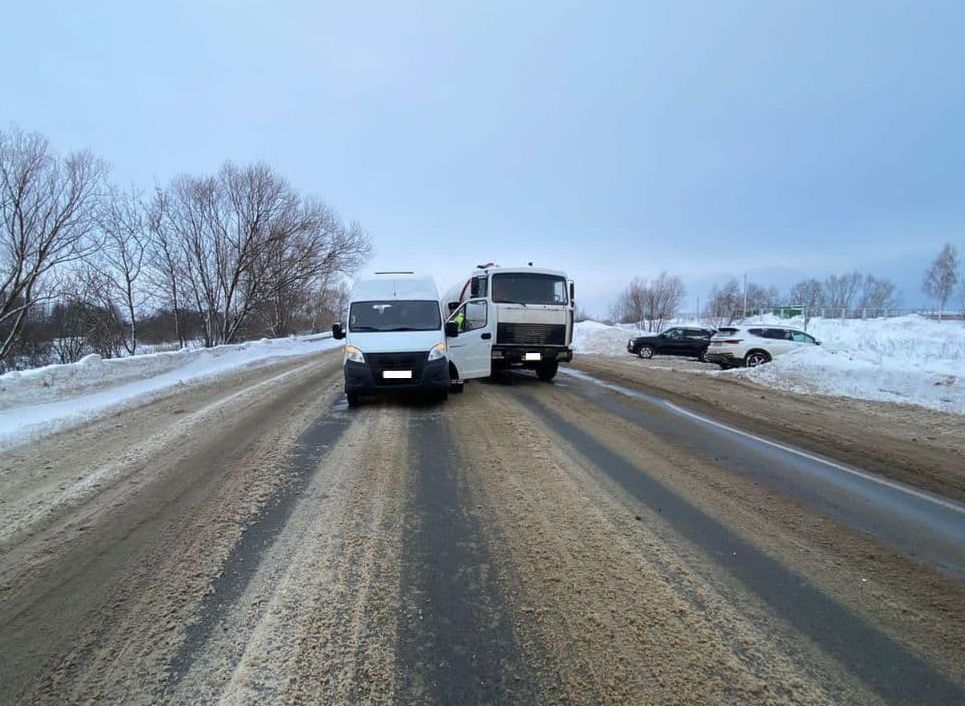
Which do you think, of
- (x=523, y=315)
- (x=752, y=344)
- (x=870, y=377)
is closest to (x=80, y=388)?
(x=523, y=315)

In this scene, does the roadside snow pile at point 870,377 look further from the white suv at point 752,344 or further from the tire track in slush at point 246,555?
the tire track in slush at point 246,555

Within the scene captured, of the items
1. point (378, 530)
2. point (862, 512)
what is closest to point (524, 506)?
point (378, 530)

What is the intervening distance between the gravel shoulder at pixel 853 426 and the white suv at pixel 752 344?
22.0 feet

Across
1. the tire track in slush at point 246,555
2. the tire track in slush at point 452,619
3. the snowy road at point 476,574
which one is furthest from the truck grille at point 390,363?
the tire track in slush at point 452,619

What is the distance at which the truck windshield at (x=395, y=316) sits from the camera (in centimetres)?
998

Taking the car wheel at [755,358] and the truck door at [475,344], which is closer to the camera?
the truck door at [475,344]

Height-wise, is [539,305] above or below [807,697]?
above

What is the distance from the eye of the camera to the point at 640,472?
5.66 meters

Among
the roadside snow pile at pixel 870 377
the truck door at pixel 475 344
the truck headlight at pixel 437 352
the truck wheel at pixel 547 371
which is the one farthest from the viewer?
the truck wheel at pixel 547 371

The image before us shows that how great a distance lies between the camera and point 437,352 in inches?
372

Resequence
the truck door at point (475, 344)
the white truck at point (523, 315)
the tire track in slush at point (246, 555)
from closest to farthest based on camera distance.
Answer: the tire track in slush at point (246, 555) < the truck door at point (475, 344) < the white truck at point (523, 315)

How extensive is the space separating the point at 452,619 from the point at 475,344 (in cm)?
918

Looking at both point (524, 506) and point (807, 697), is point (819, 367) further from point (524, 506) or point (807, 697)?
point (807, 697)

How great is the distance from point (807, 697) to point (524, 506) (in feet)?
8.26
